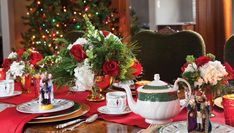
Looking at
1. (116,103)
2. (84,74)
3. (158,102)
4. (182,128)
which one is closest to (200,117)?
(182,128)

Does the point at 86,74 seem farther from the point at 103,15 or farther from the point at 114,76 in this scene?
the point at 103,15

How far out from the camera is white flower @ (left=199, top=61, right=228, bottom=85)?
51.5 inches

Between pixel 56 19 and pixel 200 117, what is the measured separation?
3.93m

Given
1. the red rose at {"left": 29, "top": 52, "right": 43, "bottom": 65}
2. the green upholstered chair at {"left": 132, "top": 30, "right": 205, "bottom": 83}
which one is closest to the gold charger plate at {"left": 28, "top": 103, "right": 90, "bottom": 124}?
the red rose at {"left": 29, "top": 52, "right": 43, "bottom": 65}

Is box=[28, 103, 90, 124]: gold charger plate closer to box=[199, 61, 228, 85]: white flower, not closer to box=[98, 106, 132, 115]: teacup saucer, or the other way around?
box=[98, 106, 132, 115]: teacup saucer

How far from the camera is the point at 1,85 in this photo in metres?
1.88

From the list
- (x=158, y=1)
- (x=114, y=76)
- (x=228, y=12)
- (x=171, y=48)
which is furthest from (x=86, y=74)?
(x=158, y=1)

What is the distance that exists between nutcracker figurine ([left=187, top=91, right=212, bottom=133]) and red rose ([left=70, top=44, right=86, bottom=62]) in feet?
1.92

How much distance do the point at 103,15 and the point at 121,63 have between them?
3.41 metres

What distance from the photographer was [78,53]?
1548 millimetres

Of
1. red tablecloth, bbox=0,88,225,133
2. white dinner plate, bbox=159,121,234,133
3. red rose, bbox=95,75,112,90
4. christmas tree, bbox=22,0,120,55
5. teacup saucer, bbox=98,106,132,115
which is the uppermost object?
christmas tree, bbox=22,0,120,55

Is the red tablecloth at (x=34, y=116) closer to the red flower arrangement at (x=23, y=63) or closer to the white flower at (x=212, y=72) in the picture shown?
the white flower at (x=212, y=72)

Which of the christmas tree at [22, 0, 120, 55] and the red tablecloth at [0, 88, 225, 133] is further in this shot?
the christmas tree at [22, 0, 120, 55]

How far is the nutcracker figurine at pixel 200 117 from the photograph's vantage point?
1107mm
